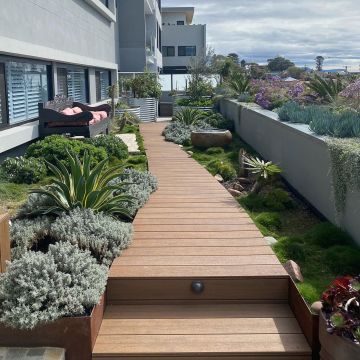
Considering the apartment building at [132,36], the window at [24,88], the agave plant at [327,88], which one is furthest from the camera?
the apartment building at [132,36]

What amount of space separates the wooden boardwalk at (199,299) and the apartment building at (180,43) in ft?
145

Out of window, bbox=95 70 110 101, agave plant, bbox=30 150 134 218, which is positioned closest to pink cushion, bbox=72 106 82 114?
window, bbox=95 70 110 101

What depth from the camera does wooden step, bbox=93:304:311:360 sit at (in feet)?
12.4

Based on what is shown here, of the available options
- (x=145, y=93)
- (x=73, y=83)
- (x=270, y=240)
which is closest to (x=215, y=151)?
(x=73, y=83)

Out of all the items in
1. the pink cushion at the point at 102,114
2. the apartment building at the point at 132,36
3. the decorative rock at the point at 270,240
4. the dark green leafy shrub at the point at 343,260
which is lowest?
the decorative rock at the point at 270,240

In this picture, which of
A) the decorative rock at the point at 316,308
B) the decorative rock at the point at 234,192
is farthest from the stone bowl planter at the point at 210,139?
the decorative rock at the point at 316,308

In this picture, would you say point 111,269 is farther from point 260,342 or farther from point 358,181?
point 358,181

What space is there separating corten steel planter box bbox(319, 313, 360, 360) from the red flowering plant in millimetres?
31

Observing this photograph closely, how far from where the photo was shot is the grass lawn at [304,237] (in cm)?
491

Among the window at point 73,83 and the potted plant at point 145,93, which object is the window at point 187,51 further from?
the window at point 73,83

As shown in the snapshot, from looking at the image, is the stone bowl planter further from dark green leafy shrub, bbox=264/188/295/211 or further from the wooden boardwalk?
the wooden boardwalk

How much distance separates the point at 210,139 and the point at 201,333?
925 cm

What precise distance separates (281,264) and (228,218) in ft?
5.44

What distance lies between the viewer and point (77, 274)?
13.4ft
